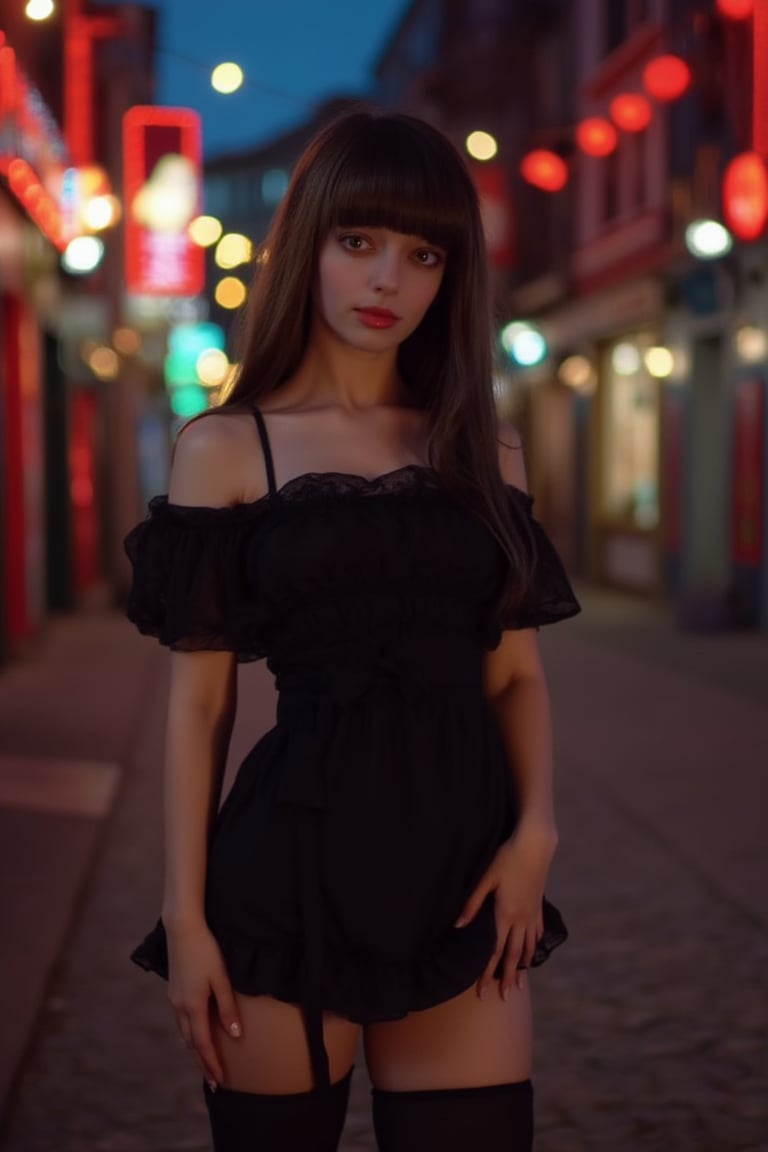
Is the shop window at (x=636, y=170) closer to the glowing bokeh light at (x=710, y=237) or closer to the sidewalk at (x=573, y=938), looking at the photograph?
the glowing bokeh light at (x=710, y=237)

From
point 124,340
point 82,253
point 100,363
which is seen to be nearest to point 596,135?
point 82,253

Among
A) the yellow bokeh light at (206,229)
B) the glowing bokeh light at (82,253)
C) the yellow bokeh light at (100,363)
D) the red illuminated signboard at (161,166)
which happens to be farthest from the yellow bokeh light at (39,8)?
the yellow bokeh light at (100,363)

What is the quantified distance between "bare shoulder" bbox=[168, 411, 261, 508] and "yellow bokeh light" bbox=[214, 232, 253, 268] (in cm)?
1552

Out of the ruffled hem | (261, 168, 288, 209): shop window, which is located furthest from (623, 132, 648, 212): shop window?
(261, 168, 288, 209): shop window

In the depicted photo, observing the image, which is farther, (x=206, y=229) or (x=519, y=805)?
(x=206, y=229)

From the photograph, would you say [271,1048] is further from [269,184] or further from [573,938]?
[269,184]

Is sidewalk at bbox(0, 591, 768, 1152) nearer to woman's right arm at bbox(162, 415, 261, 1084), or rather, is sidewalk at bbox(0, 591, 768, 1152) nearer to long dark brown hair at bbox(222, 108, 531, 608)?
woman's right arm at bbox(162, 415, 261, 1084)

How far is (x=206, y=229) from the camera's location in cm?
1994

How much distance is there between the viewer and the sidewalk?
3.63m

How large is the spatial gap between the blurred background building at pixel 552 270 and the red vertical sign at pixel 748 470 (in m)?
Result: 0.03

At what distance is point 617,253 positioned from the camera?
67.6 ft

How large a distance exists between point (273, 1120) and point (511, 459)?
0.97m

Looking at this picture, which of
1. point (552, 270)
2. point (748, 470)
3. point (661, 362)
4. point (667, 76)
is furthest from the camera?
point (552, 270)

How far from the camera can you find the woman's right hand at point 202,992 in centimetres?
205
